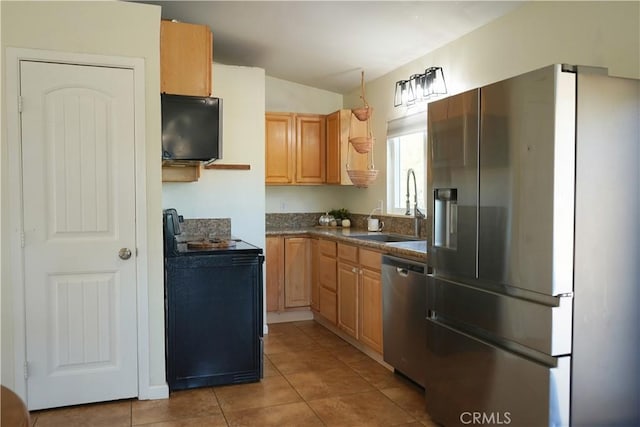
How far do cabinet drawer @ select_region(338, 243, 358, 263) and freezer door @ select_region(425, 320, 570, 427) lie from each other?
1289 mm

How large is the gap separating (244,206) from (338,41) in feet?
5.42

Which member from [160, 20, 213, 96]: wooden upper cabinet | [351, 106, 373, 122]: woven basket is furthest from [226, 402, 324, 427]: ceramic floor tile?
[351, 106, 373, 122]: woven basket

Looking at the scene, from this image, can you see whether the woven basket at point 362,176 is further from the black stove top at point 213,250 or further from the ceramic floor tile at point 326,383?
the ceramic floor tile at point 326,383

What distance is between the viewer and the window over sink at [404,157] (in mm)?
4098

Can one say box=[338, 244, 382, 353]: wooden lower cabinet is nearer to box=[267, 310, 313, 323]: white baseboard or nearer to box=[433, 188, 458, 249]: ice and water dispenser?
box=[267, 310, 313, 323]: white baseboard

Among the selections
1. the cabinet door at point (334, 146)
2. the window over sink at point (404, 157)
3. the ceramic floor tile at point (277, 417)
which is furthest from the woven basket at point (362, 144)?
the ceramic floor tile at point (277, 417)

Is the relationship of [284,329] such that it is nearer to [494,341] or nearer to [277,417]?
[277,417]

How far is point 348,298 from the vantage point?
159 inches

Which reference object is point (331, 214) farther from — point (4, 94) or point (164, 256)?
point (4, 94)

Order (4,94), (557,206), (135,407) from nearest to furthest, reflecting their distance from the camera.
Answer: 1. (557,206)
2. (4,94)
3. (135,407)

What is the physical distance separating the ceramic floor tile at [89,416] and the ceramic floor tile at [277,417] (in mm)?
595

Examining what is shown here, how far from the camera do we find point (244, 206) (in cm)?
455

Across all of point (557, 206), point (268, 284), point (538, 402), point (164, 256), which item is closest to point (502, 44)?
point (557, 206)

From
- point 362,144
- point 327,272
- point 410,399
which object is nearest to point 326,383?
point 410,399
